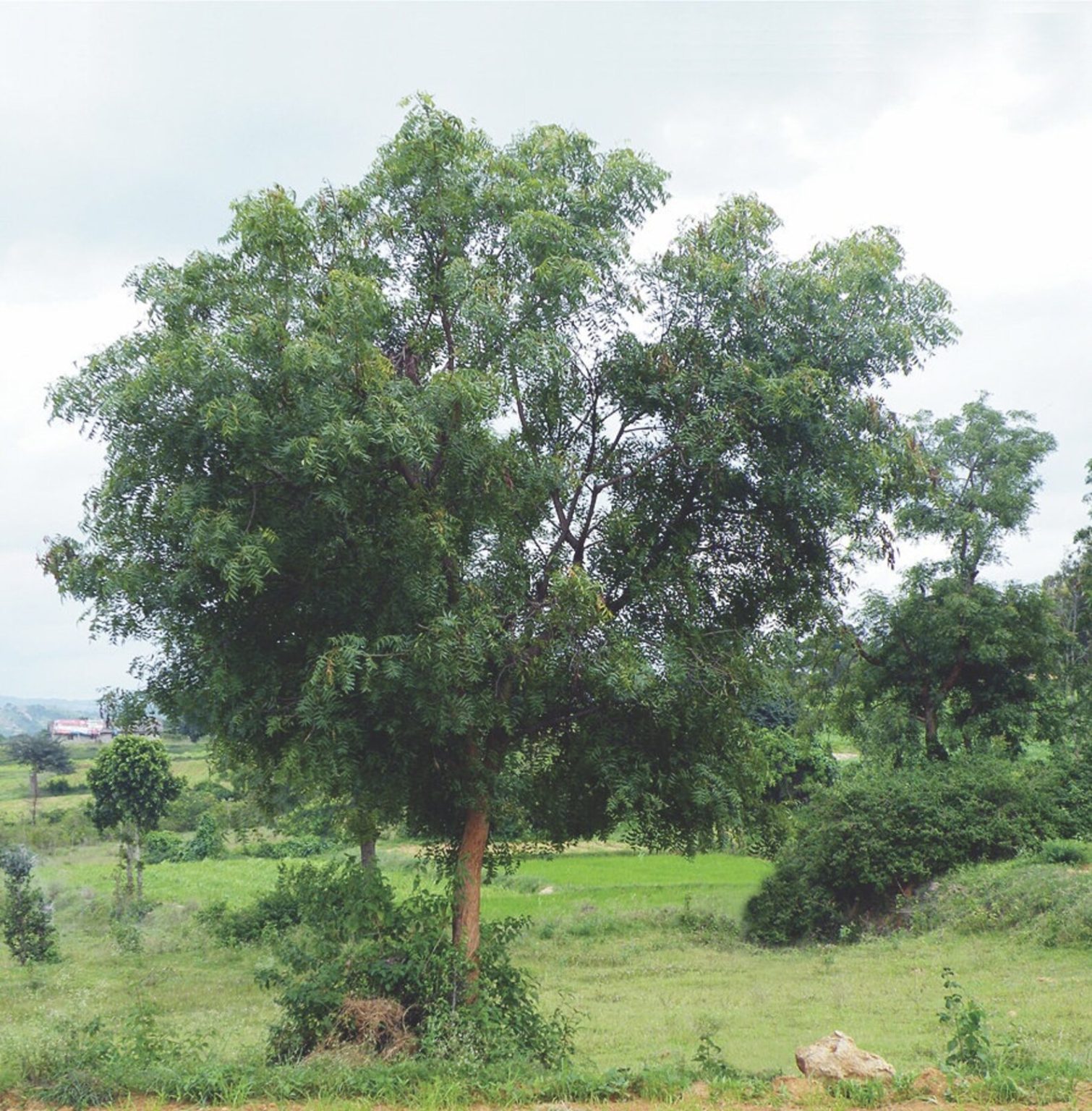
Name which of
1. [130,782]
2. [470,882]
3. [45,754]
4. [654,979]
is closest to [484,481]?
[470,882]

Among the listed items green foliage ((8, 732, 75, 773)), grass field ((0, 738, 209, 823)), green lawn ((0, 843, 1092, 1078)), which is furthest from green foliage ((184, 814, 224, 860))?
green foliage ((8, 732, 75, 773))

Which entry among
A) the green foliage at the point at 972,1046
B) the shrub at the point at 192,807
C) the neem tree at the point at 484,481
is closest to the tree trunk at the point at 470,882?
the neem tree at the point at 484,481

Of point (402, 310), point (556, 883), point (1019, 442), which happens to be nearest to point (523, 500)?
point (402, 310)

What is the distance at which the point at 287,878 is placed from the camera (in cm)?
916

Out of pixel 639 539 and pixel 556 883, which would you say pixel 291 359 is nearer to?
pixel 639 539

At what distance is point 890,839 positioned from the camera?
20.9 m

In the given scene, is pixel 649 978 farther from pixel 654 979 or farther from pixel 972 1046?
pixel 972 1046

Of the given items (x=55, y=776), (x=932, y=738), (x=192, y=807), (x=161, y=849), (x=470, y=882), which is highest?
(x=932, y=738)

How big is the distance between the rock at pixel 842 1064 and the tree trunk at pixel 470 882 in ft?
9.35

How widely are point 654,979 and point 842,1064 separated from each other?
10481mm

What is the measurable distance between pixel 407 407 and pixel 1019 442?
19780mm

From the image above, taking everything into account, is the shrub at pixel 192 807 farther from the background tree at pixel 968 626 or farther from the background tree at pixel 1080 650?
the background tree at pixel 1080 650

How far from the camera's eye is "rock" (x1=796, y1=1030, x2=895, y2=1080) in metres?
7.09

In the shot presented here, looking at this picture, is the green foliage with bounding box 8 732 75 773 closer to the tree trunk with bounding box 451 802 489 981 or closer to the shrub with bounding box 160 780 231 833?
the shrub with bounding box 160 780 231 833
